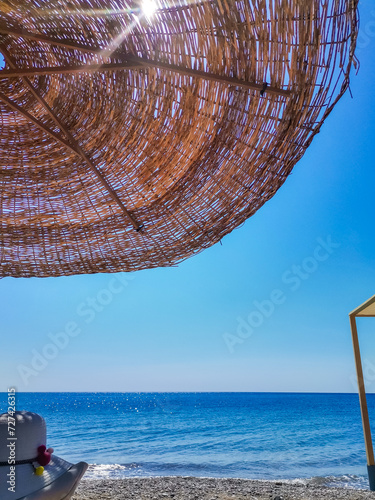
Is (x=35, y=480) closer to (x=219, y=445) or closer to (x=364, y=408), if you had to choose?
(x=364, y=408)

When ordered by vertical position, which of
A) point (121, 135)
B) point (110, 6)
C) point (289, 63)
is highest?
point (110, 6)

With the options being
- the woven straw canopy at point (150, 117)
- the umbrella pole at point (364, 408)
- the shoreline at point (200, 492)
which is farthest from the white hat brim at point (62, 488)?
the shoreline at point (200, 492)

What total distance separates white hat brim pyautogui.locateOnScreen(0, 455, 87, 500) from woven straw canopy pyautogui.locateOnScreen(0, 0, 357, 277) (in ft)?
2.74

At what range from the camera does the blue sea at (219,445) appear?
31.1 ft

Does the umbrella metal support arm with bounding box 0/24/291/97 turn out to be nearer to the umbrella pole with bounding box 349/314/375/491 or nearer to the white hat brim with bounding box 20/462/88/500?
the white hat brim with bounding box 20/462/88/500

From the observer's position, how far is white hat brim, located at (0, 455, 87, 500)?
1350 millimetres

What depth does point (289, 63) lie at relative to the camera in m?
1.15

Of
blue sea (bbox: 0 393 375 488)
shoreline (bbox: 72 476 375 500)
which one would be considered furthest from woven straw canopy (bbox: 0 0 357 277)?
blue sea (bbox: 0 393 375 488)

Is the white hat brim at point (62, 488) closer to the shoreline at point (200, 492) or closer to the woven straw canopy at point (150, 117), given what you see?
the woven straw canopy at point (150, 117)

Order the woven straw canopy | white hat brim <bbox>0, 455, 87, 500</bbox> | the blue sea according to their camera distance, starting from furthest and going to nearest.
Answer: the blue sea < white hat brim <bbox>0, 455, 87, 500</bbox> < the woven straw canopy

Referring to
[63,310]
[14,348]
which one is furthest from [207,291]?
[14,348]

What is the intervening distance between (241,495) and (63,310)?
1226 inches

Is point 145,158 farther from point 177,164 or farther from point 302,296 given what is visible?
point 302,296

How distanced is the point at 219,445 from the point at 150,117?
14.6 m
